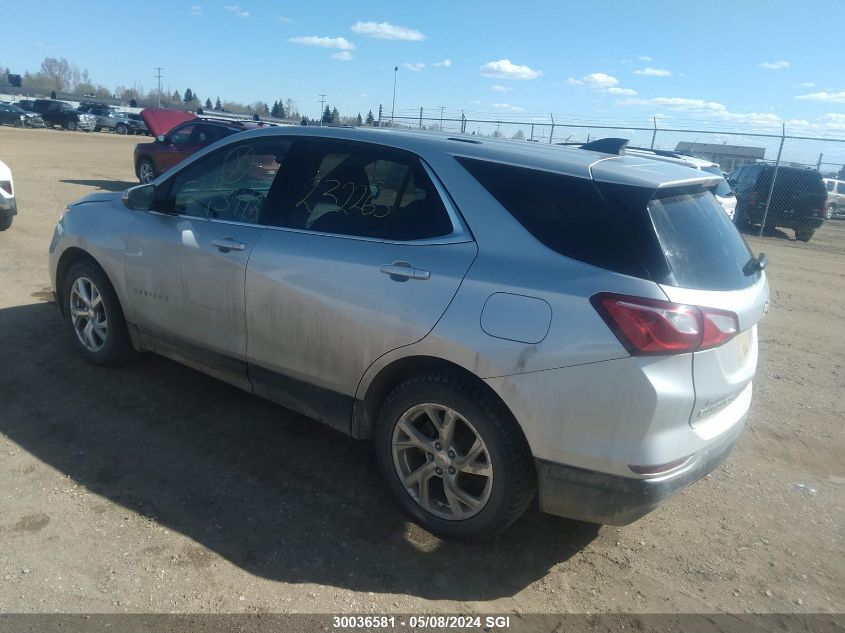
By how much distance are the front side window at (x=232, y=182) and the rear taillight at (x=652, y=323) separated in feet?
7.03

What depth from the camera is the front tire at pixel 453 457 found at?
2.90 m

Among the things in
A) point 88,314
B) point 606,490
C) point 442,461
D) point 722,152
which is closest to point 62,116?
point 722,152

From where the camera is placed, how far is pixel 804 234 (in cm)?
1705

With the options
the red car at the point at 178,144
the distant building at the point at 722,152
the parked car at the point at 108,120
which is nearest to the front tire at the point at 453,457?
the red car at the point at 178,144

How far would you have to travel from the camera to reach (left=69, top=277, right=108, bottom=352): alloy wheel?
4.73 meters

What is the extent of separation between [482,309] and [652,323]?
2.30ft

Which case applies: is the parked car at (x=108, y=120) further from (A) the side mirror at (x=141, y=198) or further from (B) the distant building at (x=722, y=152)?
(A) the side mirror at (x=141, y=198)

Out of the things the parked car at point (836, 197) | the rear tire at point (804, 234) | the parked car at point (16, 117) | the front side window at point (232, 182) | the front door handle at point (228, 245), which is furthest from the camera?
the parked car at point (16, 117)

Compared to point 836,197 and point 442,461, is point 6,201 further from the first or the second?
point 836,197

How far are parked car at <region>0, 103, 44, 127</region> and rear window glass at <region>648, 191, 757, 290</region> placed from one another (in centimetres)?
4962

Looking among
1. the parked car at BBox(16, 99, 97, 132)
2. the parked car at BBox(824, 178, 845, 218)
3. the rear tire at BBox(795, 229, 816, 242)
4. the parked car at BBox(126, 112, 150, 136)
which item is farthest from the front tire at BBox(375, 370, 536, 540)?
the parked car at BBox(126, 112, 150, 136)

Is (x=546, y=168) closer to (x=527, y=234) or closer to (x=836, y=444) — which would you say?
(x=527, y=234)

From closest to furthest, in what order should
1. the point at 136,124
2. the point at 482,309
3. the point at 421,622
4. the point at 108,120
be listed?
the point at 421,622
the point at 482,309
the point at 108,120
the point at 136,124

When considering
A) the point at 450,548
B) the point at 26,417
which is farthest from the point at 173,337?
the point at 450,548
